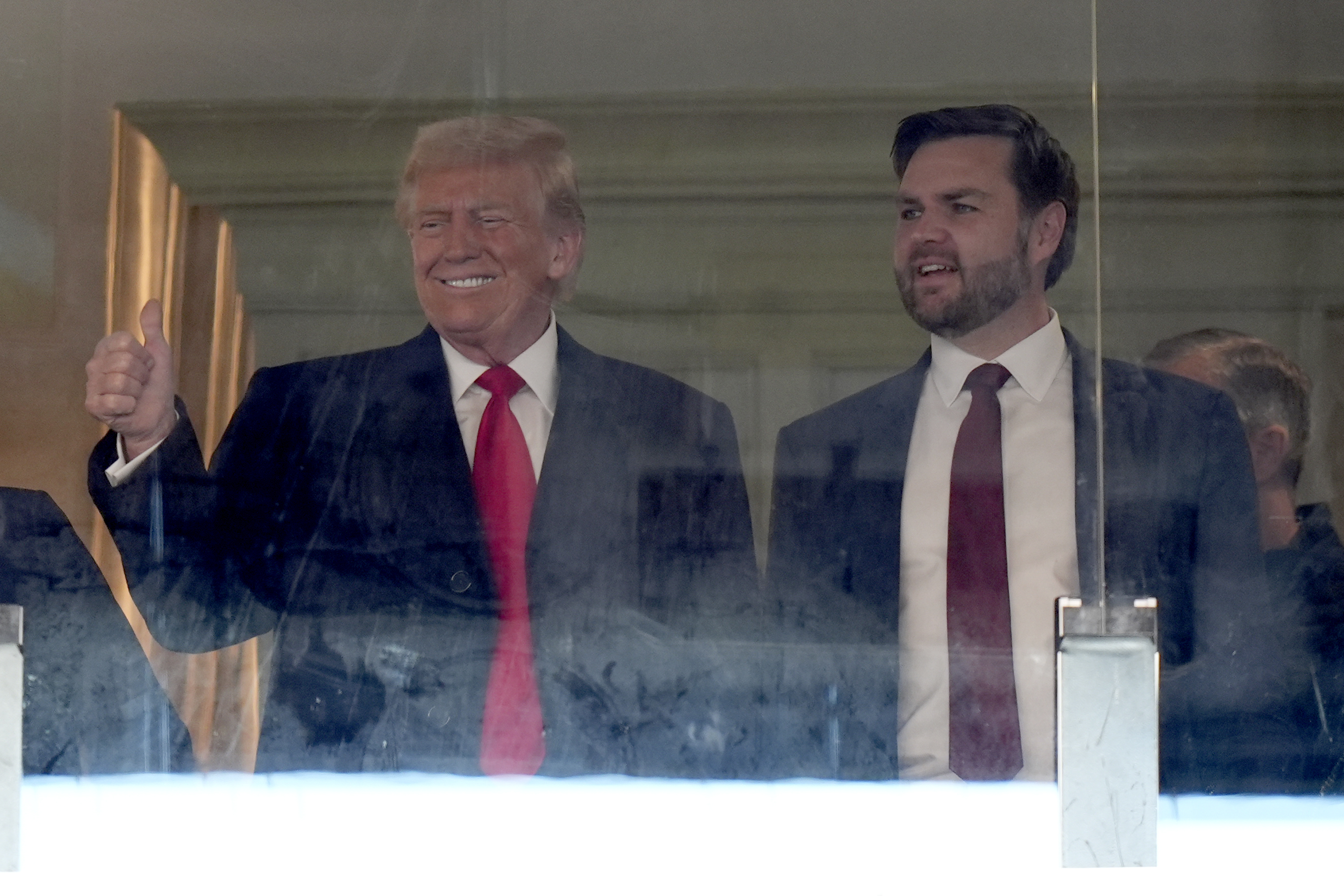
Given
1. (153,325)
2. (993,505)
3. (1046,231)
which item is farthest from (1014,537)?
(153,325)

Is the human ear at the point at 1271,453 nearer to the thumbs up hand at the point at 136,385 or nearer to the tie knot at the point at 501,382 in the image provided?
the tie knot at the point at 501,382

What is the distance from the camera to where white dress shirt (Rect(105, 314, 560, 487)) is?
2.38m

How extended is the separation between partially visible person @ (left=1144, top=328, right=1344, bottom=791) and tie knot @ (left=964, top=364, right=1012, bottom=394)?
26cm

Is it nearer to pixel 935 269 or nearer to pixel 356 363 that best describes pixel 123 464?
pixel 356 363

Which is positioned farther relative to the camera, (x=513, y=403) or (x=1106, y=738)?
(x=513, y=403)

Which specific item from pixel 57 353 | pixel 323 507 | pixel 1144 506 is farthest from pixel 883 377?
pixel 57 353

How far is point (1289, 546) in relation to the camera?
2.33 meters

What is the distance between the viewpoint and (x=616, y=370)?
2355mm

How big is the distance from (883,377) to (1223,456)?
629 mm

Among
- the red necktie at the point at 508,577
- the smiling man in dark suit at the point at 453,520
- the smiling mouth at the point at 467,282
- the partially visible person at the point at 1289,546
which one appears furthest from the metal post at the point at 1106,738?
the smiling mouth at the point at 467,282

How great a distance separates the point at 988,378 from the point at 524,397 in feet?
2.77

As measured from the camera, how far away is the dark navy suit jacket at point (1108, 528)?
2.32 metres

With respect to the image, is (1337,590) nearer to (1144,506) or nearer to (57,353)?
(1144,506)

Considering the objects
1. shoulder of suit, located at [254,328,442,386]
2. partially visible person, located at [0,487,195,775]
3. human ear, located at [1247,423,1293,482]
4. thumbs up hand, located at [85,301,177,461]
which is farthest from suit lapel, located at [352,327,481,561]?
human ear, located at [1247,423,1293,482]
